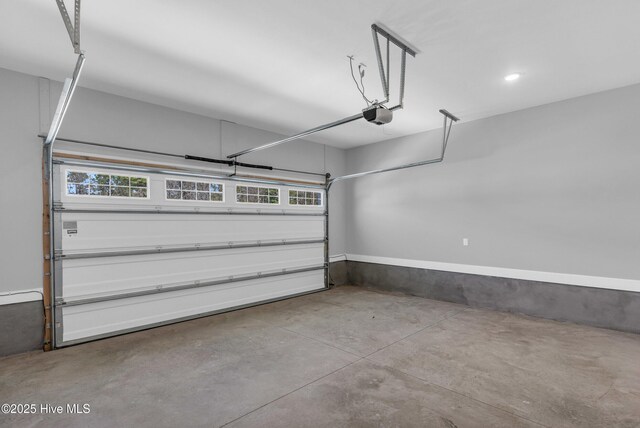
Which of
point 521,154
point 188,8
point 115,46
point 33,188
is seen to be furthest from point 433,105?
point 33,188

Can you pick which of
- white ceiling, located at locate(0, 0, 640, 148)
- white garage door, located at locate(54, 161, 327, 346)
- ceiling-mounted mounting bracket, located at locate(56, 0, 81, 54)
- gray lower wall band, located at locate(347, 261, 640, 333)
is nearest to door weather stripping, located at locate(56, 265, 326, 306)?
white garage door, located at locate(54, 161, 327, 346)

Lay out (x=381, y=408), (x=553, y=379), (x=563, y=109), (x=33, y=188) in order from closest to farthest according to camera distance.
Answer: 1. (x=381, y=408)
2. (x=553, y=379)
3. (x=33, y=188)
4. (x=563, y=109)

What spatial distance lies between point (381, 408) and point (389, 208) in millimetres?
4361

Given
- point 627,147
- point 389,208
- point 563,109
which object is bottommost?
point 389,208

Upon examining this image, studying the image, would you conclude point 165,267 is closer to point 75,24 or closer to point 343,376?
point 343,376

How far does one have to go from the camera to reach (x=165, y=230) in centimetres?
436

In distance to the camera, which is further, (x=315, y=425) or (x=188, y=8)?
(x=188, y=8)

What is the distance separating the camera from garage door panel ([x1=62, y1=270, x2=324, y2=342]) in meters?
3.68

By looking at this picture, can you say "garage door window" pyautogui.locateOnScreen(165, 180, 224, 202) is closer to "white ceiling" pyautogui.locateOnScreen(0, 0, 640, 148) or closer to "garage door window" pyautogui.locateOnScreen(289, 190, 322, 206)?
"white ceiling" pyautogui.locateOnScreen(0, 0, 640, 148)

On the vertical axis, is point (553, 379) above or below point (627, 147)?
below

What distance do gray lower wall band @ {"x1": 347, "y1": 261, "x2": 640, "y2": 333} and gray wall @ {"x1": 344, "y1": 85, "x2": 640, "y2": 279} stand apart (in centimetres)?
26

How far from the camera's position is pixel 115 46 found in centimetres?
286

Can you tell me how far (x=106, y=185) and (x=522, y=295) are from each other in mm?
5958

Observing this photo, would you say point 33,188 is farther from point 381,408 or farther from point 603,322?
point 603,322
